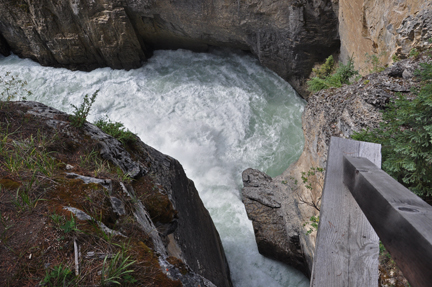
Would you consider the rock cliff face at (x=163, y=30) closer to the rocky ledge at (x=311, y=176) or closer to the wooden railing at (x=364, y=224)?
the rocky ledge at (x=311, y=176)

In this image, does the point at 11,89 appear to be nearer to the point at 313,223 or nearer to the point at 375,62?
the point at 313,223

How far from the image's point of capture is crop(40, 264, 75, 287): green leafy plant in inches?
62.2

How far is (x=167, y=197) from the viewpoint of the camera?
3266 mm

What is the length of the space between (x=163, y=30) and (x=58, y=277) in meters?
12.8

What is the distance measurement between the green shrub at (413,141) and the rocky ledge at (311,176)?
17.6 inches

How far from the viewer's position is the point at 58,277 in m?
1.59

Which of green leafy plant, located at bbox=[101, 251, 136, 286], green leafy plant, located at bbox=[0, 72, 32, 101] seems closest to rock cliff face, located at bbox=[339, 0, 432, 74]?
green leafy plant, located at bbox=[101, 251, 136, 286]

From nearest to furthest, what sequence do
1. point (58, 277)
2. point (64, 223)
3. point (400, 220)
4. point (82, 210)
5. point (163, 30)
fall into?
1. point (400, 220)
2. point (58, 277)
3. point (64, 223)
4. point (82, 210)
5. point (163, 30)

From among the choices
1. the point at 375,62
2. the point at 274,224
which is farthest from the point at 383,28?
the point at 274,224

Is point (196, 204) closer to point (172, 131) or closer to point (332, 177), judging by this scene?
point (332, 177)

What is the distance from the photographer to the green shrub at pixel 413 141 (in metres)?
2.97

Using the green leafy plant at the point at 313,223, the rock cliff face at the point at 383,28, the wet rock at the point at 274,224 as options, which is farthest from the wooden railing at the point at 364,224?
the wet rock at the point at 274,224

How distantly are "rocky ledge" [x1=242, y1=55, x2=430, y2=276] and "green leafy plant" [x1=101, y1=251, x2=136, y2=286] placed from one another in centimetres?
385

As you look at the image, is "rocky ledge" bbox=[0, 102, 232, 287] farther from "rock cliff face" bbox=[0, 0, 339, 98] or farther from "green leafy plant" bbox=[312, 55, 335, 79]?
"rock cliff face" bbox=[0, 0, 339, 98]
